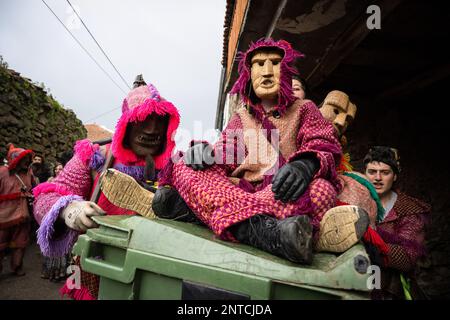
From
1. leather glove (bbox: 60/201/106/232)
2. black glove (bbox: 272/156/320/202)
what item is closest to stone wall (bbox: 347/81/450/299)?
black glove (bbox: 272/156/320/202)

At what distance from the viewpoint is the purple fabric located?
55.0 inches

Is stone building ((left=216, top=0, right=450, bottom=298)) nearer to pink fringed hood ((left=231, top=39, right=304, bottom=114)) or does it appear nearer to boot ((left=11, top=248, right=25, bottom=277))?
pink fringed hood ((left=231, top=39, right=304, bottom=114))

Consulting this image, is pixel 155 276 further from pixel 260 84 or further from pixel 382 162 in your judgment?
pixel 382 162

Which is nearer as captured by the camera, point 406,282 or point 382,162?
point 406,282

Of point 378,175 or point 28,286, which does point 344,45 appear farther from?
point 28,286

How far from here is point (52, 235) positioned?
1.44m

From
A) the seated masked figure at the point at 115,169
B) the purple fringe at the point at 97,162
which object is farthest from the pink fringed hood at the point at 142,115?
the purple fringe at the point at 97,162

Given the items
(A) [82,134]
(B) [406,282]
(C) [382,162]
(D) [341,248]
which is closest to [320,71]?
(C) [382,162]

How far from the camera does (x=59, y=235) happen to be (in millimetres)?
1482

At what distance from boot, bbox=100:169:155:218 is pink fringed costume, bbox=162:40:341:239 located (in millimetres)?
149

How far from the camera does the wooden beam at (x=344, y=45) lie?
229 centimetres

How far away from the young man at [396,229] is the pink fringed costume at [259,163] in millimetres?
835

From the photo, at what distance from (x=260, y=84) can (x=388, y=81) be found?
2.98 m

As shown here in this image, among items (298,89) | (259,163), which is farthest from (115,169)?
(298,89)
